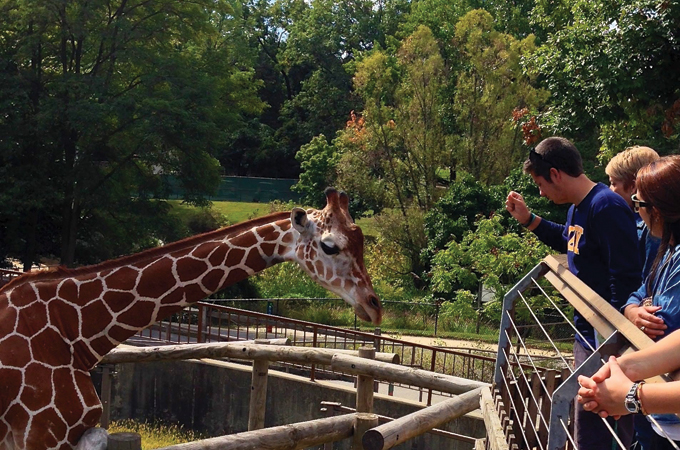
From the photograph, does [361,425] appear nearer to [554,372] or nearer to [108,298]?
[554,372]

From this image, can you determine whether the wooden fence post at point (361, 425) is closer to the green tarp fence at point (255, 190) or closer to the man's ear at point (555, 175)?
the man's ear at point (555, 175)

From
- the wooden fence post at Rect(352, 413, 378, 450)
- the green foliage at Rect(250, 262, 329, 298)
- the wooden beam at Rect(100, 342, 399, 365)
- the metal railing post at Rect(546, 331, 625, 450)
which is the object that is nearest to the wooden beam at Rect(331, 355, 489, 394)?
the wooden beam at Rect(100, 342, 399, 365)

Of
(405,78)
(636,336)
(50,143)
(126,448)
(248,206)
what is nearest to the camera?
(636,336)

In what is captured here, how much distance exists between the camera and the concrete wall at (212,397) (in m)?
11.6

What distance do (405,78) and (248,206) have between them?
15152mm

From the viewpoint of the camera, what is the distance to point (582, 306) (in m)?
3.12

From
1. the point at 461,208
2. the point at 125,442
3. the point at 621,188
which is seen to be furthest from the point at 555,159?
the point at 461,208

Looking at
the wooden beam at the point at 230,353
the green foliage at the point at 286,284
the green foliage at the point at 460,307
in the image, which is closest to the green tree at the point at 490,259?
the green foliage at the point at 460,307

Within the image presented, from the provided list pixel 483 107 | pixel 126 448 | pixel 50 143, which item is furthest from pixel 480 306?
pixel 126 448

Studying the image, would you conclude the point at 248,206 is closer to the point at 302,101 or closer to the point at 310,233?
the point at 302,101

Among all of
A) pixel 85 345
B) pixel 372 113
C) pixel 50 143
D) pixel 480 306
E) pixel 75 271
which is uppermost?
pixel 372 113

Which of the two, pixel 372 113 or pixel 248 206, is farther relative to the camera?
pixel 248 206

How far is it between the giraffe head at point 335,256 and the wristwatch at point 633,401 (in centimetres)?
331

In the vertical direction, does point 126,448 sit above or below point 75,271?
below
